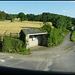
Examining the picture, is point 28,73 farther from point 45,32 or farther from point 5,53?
point 45,32

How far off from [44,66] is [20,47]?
5.13m

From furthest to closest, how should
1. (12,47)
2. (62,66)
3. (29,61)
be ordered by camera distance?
(12,47), (29,61), (62,66)

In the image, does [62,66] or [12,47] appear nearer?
[62,66]

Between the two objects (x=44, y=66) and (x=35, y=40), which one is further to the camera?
(x=35, y=40)

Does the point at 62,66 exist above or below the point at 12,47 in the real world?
below

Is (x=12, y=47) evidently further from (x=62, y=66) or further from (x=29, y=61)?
(x=62, y=66)

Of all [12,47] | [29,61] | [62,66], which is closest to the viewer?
[62,66]

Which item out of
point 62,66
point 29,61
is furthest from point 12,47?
point 62,66

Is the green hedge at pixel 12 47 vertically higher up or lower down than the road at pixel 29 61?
higher up

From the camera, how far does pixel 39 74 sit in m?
1.40

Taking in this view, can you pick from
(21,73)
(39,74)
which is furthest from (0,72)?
(39,74)

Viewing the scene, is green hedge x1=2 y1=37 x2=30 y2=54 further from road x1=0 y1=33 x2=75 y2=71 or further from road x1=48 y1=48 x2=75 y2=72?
road x1=48 y1=48 x2=75 y2=72

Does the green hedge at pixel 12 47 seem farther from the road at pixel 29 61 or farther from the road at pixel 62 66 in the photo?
the road at pixel 62 66

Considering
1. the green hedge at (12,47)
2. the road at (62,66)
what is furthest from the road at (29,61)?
the green hedge at (12,47)
